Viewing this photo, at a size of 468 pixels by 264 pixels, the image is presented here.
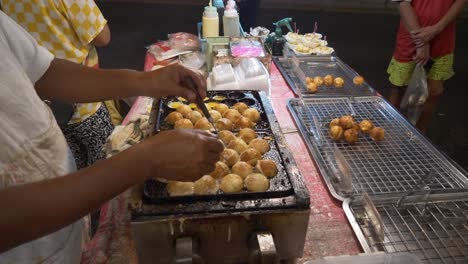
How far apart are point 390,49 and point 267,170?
25.1ft

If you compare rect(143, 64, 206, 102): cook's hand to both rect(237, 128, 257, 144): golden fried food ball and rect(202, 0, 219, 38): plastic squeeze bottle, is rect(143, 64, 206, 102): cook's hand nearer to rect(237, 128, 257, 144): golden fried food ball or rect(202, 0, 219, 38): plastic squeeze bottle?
rect(237, 128, 257, 144): golden fried food ball

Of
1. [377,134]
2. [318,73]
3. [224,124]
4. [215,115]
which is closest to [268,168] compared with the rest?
[224,124]

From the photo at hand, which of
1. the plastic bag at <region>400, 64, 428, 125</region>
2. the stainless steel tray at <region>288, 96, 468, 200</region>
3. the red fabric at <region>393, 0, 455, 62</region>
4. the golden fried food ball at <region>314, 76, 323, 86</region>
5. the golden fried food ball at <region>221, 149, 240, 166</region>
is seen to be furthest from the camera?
the red fabric at <region>393, 0, 455, 62</region>

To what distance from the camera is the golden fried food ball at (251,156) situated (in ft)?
4.88

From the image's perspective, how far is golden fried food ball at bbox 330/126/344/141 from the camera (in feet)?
6.79

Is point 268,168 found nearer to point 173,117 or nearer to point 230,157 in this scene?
point 230,157

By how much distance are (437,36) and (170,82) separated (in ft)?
10.9

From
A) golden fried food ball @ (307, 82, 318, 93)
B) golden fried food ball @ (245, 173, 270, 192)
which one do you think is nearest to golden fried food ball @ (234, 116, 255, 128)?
golden fried food ball @ (245, 173, 270, 192)

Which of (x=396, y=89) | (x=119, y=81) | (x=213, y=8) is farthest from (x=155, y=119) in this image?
(x=396, y=89)

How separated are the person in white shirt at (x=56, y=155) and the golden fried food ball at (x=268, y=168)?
0.38m

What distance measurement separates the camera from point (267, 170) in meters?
1.38

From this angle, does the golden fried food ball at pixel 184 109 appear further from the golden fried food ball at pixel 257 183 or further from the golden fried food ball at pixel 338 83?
the golden fried food ball at pixel 338 83

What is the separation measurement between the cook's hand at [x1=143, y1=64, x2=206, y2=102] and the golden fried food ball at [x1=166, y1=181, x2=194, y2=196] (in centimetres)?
55

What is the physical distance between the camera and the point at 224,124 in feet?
5.83
